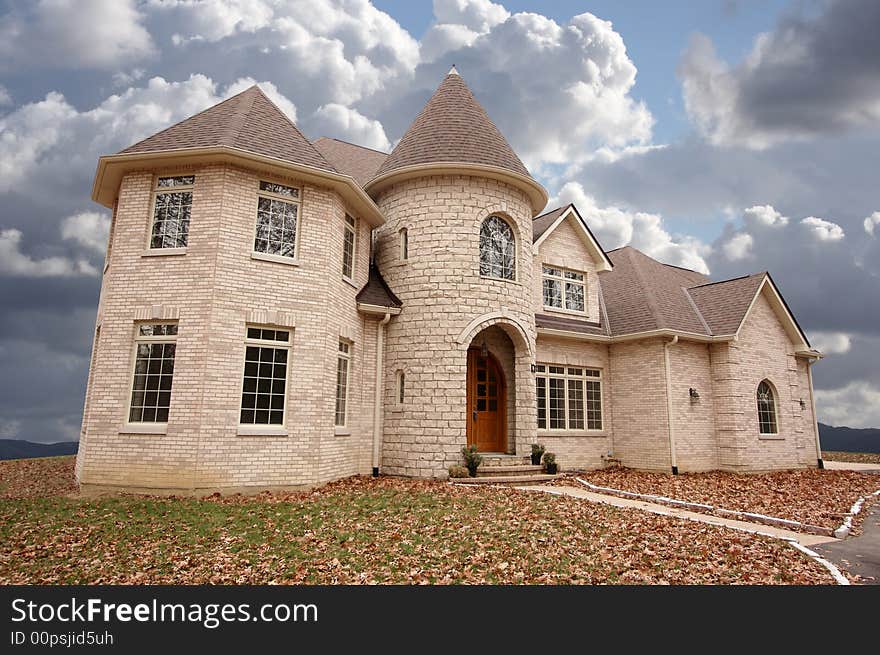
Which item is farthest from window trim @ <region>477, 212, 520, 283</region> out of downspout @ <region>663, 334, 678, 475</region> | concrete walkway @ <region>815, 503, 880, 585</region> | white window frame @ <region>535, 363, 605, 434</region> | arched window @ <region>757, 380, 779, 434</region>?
arched window @ <region>757, 380, 779, 434</region>

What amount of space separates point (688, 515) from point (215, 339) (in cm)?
999

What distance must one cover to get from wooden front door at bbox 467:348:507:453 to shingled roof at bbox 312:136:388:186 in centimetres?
719

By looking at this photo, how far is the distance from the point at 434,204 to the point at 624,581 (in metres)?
11.0

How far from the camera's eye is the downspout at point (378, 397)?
557 inches

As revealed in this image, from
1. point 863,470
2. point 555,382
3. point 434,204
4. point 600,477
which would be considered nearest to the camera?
point 434,204

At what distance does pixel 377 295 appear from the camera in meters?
14.7

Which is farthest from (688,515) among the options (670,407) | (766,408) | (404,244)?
(766,408)

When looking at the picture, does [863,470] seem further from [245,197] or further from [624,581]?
[245,197]

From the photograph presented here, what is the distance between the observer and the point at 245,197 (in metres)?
12.1

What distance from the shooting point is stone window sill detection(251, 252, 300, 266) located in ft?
39.4

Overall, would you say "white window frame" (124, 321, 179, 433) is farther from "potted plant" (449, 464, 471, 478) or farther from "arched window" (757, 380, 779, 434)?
"arched window" (757, 380, 779, 434)

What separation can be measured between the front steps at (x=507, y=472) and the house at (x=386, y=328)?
45 centimetres

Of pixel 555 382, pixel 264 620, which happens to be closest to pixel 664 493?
pixel 555 382

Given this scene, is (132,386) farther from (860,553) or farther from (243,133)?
(860,553)
